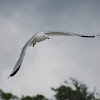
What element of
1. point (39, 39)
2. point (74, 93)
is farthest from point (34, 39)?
point (74, 93)

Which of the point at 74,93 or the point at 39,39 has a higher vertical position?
the point at 74,93

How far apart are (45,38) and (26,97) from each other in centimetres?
4182

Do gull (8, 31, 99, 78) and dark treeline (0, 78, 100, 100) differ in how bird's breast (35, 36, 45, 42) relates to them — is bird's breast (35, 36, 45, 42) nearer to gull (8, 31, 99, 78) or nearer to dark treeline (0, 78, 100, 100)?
gull (8, 31, 99, 78)

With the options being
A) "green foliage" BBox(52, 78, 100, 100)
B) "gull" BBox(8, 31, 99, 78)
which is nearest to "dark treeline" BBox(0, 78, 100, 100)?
"green foliage" BBox(52, 78, 100, 100)

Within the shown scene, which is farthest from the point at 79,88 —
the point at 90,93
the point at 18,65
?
the point at 18,65

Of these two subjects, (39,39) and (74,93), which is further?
(74,93)

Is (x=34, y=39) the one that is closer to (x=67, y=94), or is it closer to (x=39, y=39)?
(x=39, y=39)

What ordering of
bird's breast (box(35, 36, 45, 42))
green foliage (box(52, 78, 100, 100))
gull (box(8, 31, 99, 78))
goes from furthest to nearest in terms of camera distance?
1. green foliage (box(52, 78, 100, 100))
2. bird's breast (box(35, 36, 45, 42))
3. gull (box(8, 31, 99, 78))

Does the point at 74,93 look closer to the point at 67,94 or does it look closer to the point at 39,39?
the point at 67,94

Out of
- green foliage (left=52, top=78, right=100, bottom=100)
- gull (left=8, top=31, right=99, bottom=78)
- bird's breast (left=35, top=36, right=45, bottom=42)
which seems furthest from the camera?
green foliage (left=52, top=78, right=100, bottom=100)

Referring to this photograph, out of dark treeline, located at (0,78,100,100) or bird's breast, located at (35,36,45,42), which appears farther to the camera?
dark treeline, located at (0,78,100,100)

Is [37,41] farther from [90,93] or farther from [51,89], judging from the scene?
[51,89]

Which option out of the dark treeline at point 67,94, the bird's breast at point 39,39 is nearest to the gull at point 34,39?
the bird's breast at point 39,39

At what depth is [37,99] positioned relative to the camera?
157ft
